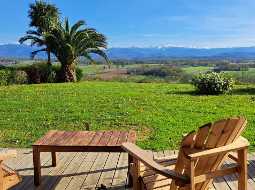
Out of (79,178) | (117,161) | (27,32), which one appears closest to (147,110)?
(117,161)

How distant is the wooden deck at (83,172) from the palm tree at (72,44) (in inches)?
677

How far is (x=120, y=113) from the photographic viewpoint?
34.3 feet

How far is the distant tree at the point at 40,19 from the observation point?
89.4ft

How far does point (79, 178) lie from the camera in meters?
5.30

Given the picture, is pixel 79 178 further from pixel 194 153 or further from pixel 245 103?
pixel 245 103

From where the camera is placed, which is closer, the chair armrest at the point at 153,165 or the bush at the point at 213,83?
the chair armrest at the point at 153,165

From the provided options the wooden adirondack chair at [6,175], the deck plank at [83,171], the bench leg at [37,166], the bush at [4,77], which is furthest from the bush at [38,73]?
the wooden adirondack chair at [6,175]

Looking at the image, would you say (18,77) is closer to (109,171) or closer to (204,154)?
(109,171)

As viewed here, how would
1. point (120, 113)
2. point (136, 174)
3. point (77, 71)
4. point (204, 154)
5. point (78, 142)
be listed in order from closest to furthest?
point (204, 154) < point (136, 174) < point (78, 142) < point (120, 113) < point (77, 71)

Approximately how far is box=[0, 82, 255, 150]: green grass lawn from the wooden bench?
72.4 inches

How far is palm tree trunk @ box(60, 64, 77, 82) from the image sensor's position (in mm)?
23436

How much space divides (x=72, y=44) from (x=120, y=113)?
14378 millimetres

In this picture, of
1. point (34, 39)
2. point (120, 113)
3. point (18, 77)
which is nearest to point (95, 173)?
point (120, 113)

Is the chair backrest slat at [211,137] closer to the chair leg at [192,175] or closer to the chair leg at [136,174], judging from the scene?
the chair leg at [192,175]
